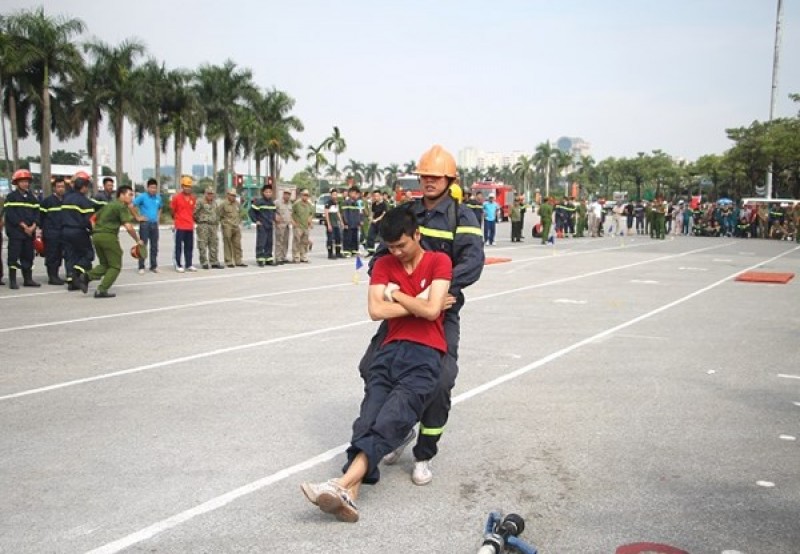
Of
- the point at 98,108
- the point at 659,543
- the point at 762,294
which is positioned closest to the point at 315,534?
the point at 659,543

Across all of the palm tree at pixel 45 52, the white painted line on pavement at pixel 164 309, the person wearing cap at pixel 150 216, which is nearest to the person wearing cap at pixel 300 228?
the person wearing cap at pixel 150 216

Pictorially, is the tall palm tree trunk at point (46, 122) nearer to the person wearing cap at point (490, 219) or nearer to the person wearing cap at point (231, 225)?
the person wearing cap at point (490, 219)

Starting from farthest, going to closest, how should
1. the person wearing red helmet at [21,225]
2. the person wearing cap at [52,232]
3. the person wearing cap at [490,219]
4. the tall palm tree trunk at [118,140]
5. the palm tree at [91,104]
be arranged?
the tall palm tree trunk at [118,140] < the palm tree at [91,104] < the person wearing cap at [490,219] < the person wearing cap at [52,232] < the person wearing red helmet at [21,225]

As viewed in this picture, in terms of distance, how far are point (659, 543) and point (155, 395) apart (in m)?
4.19

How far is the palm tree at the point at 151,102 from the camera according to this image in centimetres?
5319

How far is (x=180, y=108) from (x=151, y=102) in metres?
2.59

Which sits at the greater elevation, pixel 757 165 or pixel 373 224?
pixel 757 165

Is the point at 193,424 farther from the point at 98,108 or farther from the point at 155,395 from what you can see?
the point at 98,108

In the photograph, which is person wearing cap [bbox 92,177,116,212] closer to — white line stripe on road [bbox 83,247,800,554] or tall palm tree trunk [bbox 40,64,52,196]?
white line stripe on road [bbox 83,247,800,554]

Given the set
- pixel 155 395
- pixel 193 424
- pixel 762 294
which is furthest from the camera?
pixel 762 294

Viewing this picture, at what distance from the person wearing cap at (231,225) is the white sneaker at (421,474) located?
13.9 meters

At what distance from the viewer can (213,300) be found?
39.3 ft

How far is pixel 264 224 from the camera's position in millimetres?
18578

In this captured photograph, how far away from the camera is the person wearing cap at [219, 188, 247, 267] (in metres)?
17.8
